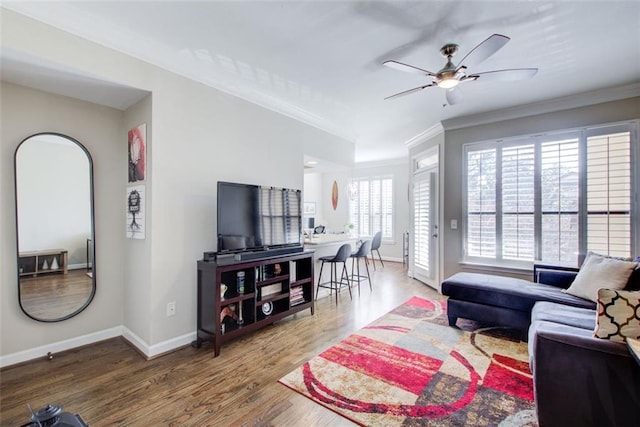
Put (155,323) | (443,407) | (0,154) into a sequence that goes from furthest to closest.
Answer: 1. (155,323)
2. (0,154)
3. (443,407)

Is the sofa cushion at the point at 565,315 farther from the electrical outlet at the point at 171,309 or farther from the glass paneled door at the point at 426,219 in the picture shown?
the electrical outlet at the point at 171,309

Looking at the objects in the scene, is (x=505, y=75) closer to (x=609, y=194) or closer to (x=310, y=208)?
(x=609, y=194)

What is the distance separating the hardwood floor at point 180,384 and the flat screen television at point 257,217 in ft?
3.18

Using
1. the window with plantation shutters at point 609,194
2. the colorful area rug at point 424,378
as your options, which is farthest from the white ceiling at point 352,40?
the colorful area rug at point 424,378

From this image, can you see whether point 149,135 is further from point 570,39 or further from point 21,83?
point 570,39

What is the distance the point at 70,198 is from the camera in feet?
8.70

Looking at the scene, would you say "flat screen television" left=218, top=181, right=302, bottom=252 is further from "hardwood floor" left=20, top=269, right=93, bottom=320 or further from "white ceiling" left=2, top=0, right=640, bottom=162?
"hardwood floor" left=20, top=269, right=93, bottom=320

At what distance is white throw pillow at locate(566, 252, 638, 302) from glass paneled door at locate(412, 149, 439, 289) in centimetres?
211

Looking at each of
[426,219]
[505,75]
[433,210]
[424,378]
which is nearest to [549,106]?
[505,75]

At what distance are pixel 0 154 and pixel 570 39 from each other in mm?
4764

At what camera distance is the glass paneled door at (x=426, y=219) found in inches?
187

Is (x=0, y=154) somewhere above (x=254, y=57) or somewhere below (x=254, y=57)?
below

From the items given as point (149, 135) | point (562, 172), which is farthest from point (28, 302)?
point (562, 172)

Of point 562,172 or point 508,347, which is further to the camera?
point 562,172
